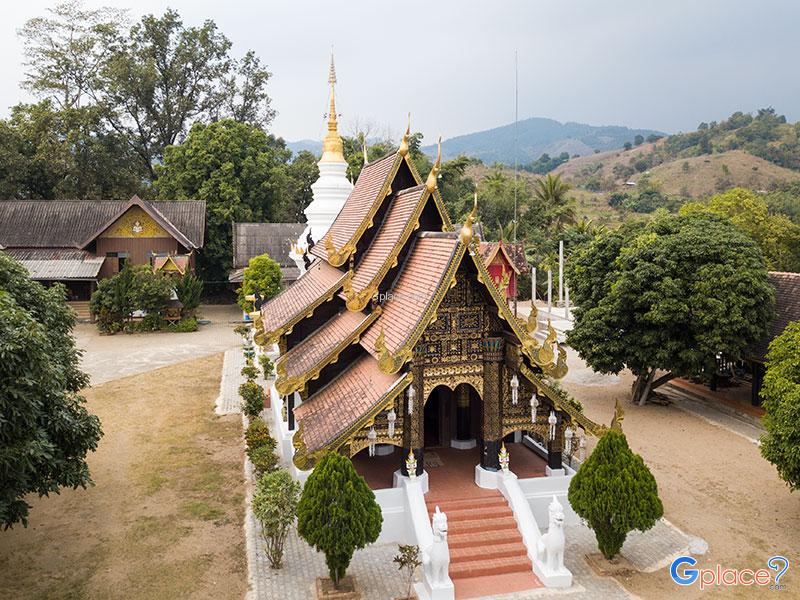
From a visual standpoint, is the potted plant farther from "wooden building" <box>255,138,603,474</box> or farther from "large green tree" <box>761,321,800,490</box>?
"large green tree" <box>761,321,800,490</box>

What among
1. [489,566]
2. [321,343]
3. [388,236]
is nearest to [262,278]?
[321,343]

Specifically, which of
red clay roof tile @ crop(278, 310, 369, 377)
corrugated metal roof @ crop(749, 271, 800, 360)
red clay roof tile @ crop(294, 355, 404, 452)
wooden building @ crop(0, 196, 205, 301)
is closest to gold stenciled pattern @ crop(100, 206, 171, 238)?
wooden building @ crop(0, 196, 205, 301)

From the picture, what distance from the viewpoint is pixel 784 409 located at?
12.0 m

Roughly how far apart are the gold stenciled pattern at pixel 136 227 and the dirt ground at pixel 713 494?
26.6m

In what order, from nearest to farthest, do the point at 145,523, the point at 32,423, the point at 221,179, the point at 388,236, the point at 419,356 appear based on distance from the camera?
the point at 32,423 < the point at 419,356 < the point at 145,523 < the point at 388,236 < the point at 221,179

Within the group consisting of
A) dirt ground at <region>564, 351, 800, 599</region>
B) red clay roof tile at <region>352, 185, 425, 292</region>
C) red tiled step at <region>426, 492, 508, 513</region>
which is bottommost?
dirt ground at <region>564, 351, 800, 599</region>

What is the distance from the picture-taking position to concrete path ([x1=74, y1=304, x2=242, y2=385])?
24875mm

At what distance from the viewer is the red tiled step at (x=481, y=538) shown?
35.5ft

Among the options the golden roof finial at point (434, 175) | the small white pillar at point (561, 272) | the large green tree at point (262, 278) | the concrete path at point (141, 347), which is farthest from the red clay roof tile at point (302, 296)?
the small white pillar at point (561, 272)

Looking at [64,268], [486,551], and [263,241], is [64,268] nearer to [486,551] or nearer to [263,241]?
[263,241]

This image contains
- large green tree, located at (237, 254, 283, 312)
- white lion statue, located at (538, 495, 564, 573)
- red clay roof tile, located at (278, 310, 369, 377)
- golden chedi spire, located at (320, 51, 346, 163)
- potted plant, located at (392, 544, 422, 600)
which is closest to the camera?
potted plant, located at (392, 544, 422, 600)

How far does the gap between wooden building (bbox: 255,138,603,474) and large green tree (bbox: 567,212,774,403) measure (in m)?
7.16

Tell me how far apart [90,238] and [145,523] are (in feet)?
91.0

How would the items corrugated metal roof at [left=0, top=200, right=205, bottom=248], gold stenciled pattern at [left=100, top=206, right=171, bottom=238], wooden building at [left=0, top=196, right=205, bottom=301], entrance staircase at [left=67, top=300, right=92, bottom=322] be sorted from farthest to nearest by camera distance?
corrugated metal roof at [left=0, top=200, right=205, bottom=248]
gold stenciled pattern at [left=100, top=206, right=171, bottom=238]
wooden building at [left=0, top=196, right=205, bottom=301]
entrance staircase at [left=67, top=300, right=92, bottom=322]
